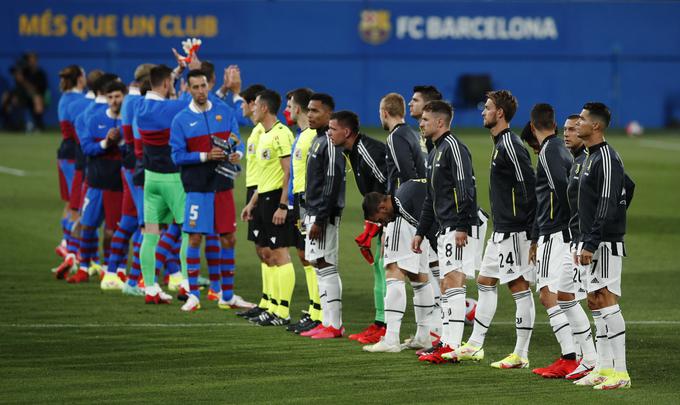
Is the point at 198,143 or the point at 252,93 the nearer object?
the point at 198,143

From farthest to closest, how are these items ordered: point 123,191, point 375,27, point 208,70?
point 375,27
point 123,191
point 208,70

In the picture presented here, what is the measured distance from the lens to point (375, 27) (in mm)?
45344

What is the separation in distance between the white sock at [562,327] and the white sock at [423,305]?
1273mm

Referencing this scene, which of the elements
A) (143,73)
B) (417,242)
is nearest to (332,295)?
(417,242)

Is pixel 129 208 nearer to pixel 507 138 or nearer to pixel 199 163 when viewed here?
pixel 199 163

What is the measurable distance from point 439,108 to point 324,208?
1559mm

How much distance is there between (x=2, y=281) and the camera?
1454 cm

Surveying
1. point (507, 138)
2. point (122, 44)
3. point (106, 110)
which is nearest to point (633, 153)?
point (122, 44)

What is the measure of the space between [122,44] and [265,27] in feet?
17.2

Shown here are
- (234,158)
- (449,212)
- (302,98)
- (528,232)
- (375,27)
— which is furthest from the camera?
(375,27)

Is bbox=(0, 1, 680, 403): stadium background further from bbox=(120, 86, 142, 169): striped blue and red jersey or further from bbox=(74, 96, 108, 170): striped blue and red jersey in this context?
bbox=(74, 96, 108, 170): striped blue and red jersey

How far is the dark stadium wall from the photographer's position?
44844 mm

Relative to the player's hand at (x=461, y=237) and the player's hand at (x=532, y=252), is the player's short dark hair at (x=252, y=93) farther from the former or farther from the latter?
the player's hand at (x=532, y=252)

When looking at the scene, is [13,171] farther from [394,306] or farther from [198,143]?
[394,306]
